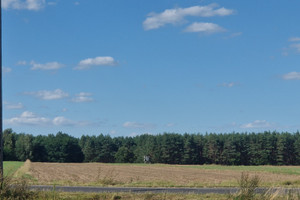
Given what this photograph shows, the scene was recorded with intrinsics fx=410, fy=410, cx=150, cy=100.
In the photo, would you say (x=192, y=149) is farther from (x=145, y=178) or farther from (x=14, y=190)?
(x=14, y=190)

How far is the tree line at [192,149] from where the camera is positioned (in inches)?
5172

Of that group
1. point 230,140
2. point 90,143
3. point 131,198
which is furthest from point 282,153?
point 131,198

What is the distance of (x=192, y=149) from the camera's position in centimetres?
13550

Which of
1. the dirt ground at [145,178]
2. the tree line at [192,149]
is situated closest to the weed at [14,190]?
the dirt ground at [145,178]

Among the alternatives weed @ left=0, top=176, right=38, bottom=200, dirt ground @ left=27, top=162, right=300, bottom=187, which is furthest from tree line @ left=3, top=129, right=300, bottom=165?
weed @ left=0, top=176, right=38, bottom=200

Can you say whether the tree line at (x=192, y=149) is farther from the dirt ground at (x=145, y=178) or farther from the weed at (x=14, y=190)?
the weed at (x=14, y=190)

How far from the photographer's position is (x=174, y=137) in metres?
141

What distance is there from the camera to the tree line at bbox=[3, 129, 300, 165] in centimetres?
13138

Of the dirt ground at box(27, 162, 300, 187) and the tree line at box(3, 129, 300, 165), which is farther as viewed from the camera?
the tree line at box(3, 129, 300, 165)

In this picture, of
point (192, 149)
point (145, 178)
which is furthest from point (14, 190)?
point (192, 149)

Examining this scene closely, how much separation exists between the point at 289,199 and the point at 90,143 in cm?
14424

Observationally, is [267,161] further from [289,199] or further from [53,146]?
[289,199]

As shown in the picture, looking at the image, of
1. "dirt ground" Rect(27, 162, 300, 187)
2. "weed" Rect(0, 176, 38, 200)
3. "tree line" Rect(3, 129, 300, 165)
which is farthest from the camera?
"tree line" Rect(3, 129, 300, 165)

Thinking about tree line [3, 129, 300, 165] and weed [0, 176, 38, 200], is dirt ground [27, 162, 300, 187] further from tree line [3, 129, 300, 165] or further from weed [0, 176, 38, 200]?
tree line [3, 129, 300, 165]
